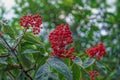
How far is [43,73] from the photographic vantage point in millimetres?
1809

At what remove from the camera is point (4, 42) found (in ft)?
6.38

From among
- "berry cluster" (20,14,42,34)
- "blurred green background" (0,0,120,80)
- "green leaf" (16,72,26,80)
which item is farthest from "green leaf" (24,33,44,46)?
"blurred green background" (0,0,120,80)

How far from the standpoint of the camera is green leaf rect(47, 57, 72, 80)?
5.76ft

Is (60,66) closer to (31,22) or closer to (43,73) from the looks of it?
(43,73)

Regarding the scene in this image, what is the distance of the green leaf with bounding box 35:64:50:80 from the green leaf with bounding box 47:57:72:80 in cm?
4

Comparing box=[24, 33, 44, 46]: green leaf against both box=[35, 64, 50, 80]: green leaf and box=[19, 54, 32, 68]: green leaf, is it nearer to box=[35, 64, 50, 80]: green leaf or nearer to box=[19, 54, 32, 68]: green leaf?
box=[19, 54, 32, 68]: green leaf

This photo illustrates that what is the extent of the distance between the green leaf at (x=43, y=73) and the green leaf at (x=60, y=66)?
4 centimetres

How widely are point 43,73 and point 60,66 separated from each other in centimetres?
10

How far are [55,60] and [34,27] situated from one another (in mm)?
257

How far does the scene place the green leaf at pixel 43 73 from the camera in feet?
5.90

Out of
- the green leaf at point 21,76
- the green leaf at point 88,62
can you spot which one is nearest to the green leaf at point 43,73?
the green leaf at point 21,76

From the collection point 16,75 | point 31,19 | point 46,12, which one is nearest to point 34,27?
point 31,19

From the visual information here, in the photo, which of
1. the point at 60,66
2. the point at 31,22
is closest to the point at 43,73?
the point at 60,66


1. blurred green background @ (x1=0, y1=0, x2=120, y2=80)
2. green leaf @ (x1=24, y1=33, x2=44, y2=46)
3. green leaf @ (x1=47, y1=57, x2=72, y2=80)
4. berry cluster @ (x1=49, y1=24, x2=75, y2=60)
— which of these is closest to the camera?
green leaf @ (x1=47, y1=57, x2=72, y2=80)
